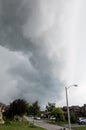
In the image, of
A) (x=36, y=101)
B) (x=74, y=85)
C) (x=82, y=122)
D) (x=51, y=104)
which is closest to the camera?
(x=74, y=85)

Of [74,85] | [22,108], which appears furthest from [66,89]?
[22,108]

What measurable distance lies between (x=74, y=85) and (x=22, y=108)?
36.7 meters

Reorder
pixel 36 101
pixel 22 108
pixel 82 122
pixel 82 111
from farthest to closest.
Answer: pixel 82 111 < pixel 36 101 < pixel 82 122 < pixel 22 108

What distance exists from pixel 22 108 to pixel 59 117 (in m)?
18.4

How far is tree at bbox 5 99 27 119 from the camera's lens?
6806 centimetres

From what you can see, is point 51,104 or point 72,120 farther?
point 51,104

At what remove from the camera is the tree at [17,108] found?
68.1 m

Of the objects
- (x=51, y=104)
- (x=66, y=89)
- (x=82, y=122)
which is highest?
(x=51, y=104)

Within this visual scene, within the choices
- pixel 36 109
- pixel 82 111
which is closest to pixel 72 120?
pixel 36 109

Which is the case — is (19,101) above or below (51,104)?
below

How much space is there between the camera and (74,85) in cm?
3309

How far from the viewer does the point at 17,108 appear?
224ft

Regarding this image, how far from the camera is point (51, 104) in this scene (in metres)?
108

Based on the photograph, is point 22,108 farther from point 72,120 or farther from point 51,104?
point 51,104
